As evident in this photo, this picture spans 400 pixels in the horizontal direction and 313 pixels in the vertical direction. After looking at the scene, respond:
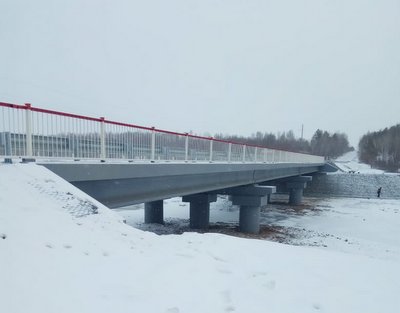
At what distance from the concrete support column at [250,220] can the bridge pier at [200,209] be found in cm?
226

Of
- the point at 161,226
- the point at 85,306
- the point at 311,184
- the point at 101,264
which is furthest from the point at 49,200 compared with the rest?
the point at 311,184

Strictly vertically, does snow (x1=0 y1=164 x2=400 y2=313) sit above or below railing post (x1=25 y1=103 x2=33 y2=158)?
below

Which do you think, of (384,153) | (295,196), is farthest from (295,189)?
(384,153)

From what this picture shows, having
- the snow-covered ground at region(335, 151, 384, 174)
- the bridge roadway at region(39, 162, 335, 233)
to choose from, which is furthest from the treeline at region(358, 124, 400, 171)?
the bridge roadway at region(39, 162, 335, 233)

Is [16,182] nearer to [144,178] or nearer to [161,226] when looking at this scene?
[144,178]

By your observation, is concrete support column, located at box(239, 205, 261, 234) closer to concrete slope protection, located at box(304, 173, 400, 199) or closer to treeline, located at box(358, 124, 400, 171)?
concrete slope protection, located at box(304, 173, 400, 199)

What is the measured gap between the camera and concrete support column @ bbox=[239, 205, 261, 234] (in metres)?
20.0

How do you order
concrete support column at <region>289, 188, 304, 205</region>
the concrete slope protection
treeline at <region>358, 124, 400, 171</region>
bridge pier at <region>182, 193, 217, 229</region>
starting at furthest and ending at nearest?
treeline at <region>358, 124, 400, 171</region> < the concrete slope protection < concrete support column at <region>289, 188, 304, 205</region> < bridge pier at <region>182, 193, 217, 229</region>

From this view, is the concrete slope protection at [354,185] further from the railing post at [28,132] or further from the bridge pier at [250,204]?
the railing post at [28,132]

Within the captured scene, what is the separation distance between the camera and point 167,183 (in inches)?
452

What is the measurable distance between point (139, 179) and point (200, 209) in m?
10.9

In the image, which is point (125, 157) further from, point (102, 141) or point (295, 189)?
point (295, 189)

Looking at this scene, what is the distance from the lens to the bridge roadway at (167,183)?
8.02m

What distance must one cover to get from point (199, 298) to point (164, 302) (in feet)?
1.57
